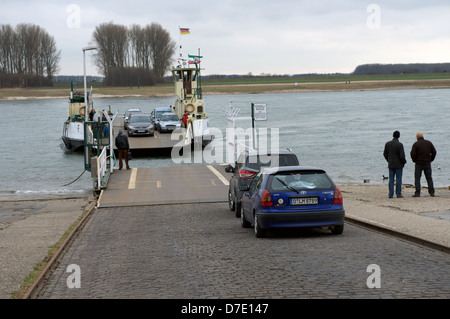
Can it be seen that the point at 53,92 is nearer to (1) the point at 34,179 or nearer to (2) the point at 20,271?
(1) the point at 34,179

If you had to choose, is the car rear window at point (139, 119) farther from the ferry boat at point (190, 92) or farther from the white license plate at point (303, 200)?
the white license plate at point (303, 200)

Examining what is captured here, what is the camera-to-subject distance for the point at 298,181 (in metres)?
12.1

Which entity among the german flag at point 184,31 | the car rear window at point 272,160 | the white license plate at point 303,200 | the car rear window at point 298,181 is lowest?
the white license plate at point 303,200

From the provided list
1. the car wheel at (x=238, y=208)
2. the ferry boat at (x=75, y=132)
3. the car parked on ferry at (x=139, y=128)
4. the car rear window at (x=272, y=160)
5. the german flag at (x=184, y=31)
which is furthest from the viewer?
the german flag at (x=184, y=31)

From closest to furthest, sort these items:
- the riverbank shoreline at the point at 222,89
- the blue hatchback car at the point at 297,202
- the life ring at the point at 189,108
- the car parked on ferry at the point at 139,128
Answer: the blue hatchback car at the point at 297,202
the car parked on ferry at the point at 139,128
the life ring at the point at 189,108
the riverbank shoreline at the point at 222,89

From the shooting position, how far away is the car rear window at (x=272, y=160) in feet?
51.9

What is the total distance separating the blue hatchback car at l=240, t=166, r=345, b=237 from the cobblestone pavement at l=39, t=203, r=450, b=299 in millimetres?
320

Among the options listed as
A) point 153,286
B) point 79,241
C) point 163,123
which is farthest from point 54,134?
point 153,286

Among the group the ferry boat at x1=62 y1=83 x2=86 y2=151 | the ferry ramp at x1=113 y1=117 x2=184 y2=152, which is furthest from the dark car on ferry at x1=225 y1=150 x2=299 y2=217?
the ferry boat at x1=62 y1=83 x2=86 y2=151

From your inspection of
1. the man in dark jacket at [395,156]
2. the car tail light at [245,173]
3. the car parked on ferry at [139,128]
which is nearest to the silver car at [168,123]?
the car parked on ferry at [139,128]

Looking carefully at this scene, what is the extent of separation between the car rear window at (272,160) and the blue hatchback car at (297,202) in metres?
3.61

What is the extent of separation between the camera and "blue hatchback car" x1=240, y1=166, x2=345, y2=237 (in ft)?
38.7

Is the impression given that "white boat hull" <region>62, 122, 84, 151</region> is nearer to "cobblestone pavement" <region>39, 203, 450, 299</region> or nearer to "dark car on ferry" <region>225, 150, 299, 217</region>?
"dark car on ferry" <region>225, 150, 299, 217</region>
